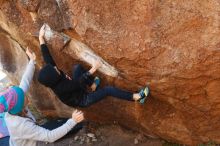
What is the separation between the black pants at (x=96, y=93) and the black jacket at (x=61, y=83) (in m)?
0.08

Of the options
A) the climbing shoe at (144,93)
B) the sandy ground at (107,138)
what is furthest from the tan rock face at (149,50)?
the sandy ground at (107,138)

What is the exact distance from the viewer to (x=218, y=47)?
5004 mm

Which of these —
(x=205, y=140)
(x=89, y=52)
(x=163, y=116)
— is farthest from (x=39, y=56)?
(x=205, y=140)

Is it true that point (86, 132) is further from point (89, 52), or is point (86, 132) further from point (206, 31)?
point (206, 31)

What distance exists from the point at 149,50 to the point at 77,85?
125 centimetres

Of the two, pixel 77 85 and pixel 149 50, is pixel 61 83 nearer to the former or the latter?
pixel 77 85

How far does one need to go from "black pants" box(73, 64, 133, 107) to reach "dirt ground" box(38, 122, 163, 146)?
1257mm

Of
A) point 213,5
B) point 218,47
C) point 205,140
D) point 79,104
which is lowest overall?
point 205,140

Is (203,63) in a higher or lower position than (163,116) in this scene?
higher

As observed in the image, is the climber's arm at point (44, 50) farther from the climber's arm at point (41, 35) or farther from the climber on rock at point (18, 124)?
the climber on rock at point (18, 124)

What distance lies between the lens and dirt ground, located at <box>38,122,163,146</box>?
701cm

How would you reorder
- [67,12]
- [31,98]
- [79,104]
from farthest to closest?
1. [31,98]
2. [79,104]
3. [67,12]

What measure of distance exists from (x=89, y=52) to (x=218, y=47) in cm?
183

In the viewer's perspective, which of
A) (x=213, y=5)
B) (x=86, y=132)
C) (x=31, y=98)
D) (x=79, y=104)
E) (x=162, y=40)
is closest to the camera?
(x=213, y=5)
